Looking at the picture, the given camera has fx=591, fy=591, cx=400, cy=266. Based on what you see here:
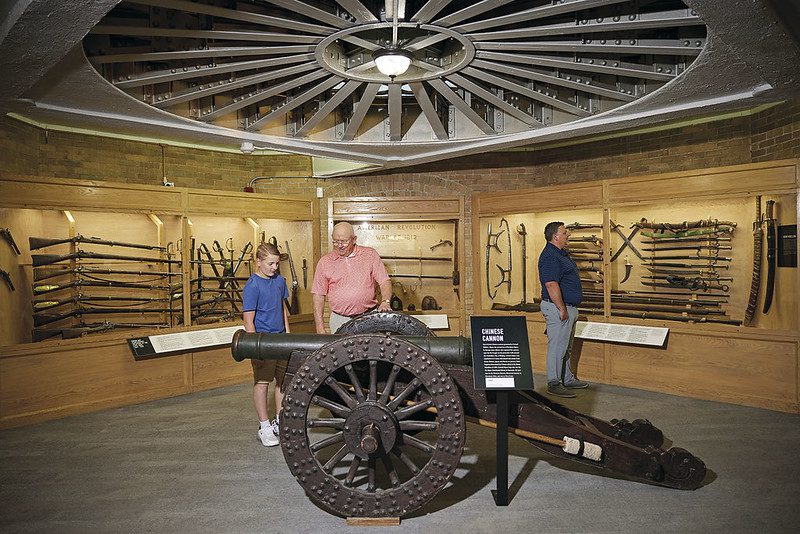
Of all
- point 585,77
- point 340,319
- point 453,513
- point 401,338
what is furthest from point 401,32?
point 453,513

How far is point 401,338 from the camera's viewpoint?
11.5ft

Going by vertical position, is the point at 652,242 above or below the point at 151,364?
above

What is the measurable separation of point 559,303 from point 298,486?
12.0 ft

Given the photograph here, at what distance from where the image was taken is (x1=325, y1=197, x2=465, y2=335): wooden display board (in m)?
8.43

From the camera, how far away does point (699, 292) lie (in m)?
6.64

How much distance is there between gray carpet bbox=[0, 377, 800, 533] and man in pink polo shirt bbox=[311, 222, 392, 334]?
132 centimetres

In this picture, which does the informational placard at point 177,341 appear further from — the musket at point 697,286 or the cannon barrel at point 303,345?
the musket at point 697,286

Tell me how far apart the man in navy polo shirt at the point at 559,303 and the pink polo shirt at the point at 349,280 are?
6.63 ft

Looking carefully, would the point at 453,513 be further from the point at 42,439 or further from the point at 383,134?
the point at 383,134

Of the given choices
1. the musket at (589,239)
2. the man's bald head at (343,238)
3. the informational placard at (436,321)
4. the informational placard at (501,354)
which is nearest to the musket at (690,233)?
the musket at (589,239)

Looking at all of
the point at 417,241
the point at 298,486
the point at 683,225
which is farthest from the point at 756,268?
the point at 298,486

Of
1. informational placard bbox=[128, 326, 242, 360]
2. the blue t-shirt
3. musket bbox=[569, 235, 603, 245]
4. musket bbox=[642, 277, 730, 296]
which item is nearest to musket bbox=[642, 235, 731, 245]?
musket bbox=[642, 277, 730, 296]

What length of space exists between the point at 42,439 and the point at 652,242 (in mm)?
6578

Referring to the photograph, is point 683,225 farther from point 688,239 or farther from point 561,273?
point 561,273
